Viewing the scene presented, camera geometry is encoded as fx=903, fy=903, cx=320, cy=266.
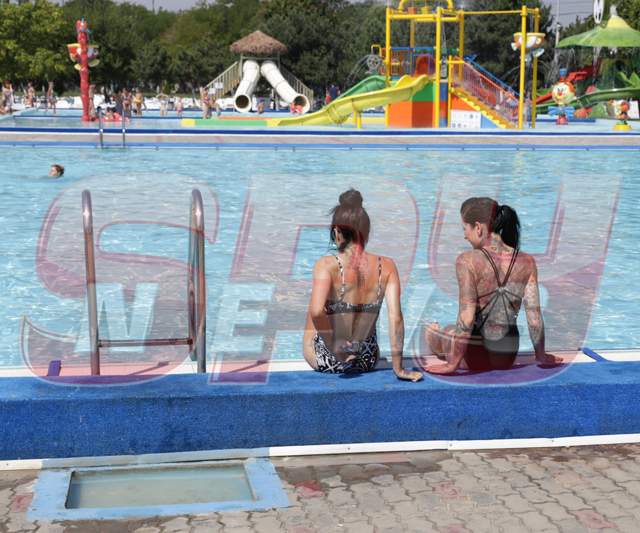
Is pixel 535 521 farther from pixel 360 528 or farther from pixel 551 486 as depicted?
pixel 360 528

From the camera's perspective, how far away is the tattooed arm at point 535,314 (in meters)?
4.45

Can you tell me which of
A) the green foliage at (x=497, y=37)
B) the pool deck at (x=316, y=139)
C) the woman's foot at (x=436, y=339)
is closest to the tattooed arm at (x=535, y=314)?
the woman's foot at (x=436, y=339)

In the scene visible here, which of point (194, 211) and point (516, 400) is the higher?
point (194, 211)

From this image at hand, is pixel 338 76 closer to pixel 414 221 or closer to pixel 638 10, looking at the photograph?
pixel 638 10

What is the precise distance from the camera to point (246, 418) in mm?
4133

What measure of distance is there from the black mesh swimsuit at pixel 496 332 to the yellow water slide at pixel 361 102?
24681 mm

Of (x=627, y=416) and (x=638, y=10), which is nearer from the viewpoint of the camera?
(x=627, y=416)

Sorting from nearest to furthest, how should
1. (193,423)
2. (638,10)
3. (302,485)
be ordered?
(302,485), (193,423), (638,10)

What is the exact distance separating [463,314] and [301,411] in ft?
2.98

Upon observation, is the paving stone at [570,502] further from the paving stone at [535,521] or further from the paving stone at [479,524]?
the paving stone at [479,524]

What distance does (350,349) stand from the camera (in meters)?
4.40

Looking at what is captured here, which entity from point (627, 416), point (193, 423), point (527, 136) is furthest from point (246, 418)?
point (527, 136)

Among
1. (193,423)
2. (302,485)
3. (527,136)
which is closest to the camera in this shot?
(302,485)

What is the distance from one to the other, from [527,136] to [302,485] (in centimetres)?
2275
